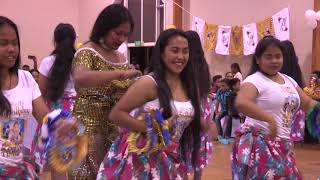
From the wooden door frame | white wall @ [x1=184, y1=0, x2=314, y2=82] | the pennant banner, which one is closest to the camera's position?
the wooden door frame

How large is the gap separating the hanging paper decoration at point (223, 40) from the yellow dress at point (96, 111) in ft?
30.6

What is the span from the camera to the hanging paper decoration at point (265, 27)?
1124 centimetres

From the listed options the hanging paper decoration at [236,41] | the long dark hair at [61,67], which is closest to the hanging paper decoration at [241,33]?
the hanging paper decoration at [236,41]

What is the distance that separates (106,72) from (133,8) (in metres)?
13.2

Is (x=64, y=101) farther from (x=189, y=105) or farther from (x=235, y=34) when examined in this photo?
(x=235, y=34)

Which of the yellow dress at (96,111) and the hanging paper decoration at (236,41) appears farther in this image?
the hanging paper decoration at (236,41)

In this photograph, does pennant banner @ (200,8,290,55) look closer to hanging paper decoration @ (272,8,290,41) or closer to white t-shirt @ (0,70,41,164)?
hanging paper decoration @ (272,8,290,41)

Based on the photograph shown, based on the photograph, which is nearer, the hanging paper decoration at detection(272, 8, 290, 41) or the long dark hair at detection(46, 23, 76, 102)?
the long dark hair at detection(46, 23, 76, 102)

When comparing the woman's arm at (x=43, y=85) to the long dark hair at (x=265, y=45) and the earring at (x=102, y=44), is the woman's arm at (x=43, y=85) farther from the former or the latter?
the long dark hair at (x=265, y=45)

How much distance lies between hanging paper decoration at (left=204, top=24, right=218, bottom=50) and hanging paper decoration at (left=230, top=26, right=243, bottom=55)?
548 millimetres

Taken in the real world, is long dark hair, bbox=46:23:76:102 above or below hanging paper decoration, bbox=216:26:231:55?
below

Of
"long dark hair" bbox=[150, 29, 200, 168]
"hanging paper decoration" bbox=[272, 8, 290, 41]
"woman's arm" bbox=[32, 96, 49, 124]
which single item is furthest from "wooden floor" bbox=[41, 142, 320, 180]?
"woman's arm" bbox=[32, 96, 49, 124]

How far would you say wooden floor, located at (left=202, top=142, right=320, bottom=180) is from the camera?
6.61 metres

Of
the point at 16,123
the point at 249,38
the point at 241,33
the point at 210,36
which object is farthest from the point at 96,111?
the point at 210,36
